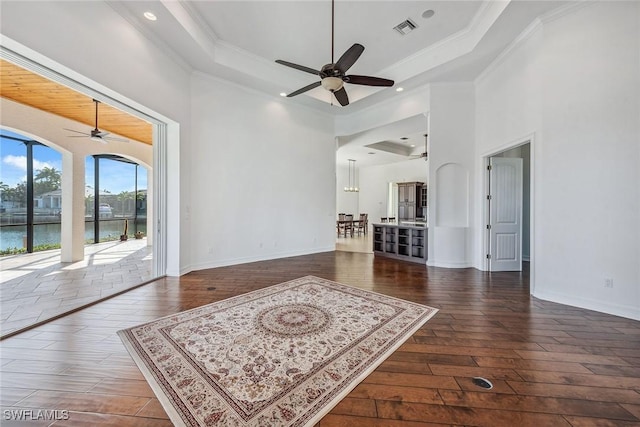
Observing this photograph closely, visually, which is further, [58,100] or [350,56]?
Result: [58,100]

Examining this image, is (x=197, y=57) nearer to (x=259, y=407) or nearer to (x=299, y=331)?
(x=299, y=331)

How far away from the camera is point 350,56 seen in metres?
3.17

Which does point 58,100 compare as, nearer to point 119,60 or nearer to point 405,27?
point 119,60

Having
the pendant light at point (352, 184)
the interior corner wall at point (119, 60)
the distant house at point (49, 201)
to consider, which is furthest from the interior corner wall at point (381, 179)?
the distant house at point (49, 201)

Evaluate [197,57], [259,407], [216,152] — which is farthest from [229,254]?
[259,407]

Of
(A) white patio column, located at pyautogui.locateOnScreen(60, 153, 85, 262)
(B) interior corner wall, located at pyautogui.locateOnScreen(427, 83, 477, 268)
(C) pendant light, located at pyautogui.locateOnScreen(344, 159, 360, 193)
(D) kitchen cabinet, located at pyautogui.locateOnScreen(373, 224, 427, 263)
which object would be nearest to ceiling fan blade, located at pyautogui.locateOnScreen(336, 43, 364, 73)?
(B) interior corner wall, located at pyautogui.locateOnScreen(427, 83, 477, 268)

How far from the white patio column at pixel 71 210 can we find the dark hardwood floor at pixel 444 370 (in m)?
3.77

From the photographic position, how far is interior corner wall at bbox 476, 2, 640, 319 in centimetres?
289

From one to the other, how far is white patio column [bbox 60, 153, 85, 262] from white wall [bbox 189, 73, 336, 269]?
3330mm

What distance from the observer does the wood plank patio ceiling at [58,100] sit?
4.07 m

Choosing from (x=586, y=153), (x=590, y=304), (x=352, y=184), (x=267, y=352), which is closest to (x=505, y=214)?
(x=586, y=153)

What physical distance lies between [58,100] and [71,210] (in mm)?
2396

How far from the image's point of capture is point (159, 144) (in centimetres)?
452

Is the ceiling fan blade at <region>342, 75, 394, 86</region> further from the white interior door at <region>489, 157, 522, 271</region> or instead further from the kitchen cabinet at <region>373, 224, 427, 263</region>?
the kitchen cabinet at <region>373, 224, 427, 263</region>
